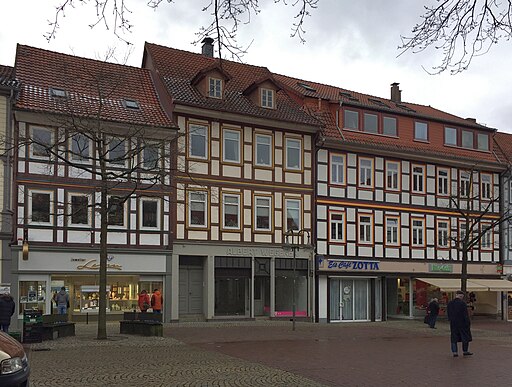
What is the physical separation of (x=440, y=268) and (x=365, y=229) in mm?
5128

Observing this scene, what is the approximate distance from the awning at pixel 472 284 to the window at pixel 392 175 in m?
4.92

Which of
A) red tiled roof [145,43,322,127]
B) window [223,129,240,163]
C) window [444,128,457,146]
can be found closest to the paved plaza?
window [223,129,240,163]

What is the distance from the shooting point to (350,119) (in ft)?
113

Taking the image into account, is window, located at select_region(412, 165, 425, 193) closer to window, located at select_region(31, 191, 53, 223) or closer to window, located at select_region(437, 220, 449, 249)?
window, located at select_region(437, 220, 449, 249)

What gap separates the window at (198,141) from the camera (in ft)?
97.9

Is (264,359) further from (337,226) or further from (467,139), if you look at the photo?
(467,139)

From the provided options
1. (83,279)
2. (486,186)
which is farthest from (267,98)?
(486,186)

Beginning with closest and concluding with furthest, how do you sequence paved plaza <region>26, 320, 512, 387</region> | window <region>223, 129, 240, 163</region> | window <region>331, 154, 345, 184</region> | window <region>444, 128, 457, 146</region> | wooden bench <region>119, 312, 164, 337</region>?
paved plaza <region>26, 320, 512, 387</region> → wooden bench <region>119, 312, 164, 337</region> → window <region>223, 129, 240, 163</region> → window <region>331, 154, 345, 184</region> → window <region>444, 128, 457, 146</region>

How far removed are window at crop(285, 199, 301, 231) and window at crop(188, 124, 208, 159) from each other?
185 inches

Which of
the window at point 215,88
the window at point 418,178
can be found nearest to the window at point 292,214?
the window at point 215,88

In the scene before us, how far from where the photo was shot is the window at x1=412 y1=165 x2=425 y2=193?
3569 centimetres

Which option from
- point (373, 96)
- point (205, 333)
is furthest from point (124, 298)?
point (373, 96)

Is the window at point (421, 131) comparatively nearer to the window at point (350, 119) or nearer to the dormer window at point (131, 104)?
the window at point (350, 119)

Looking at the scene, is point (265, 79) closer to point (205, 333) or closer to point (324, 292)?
point (324, 292)
